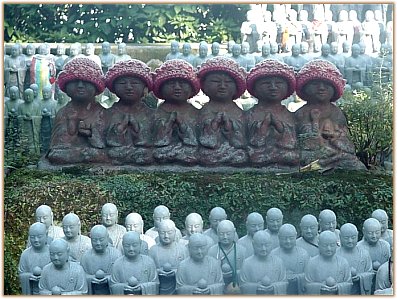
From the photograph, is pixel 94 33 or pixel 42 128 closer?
pixel 42 128

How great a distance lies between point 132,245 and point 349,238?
130 centimetres

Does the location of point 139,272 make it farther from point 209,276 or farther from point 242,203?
point 242,203

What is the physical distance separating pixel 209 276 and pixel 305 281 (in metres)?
0.59

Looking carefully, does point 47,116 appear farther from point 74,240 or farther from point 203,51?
point 74,240

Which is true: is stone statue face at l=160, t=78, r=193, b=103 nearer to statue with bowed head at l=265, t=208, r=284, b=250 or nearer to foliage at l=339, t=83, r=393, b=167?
foliage at l=339, t=83, r=393, b=167

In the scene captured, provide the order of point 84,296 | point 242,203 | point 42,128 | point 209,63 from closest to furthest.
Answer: point 84,296 → point 242,203 → point 209,63 → point 42,128

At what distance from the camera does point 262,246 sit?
631 cm

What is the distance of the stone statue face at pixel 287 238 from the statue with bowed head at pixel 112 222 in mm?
1048

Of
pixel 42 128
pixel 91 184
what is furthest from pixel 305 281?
pixel 42 128

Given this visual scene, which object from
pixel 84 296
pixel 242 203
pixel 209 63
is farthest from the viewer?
pixel 209 63

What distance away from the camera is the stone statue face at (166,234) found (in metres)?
6.50

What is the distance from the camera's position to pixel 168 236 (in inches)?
257

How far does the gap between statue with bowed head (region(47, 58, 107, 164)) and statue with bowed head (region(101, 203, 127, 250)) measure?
1.26 meters

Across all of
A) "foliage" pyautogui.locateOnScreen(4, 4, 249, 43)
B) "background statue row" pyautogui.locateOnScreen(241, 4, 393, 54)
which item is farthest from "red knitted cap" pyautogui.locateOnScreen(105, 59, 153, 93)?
"background statue row" pyautogui.locateOnScreen(241, 4, 393, 54)
